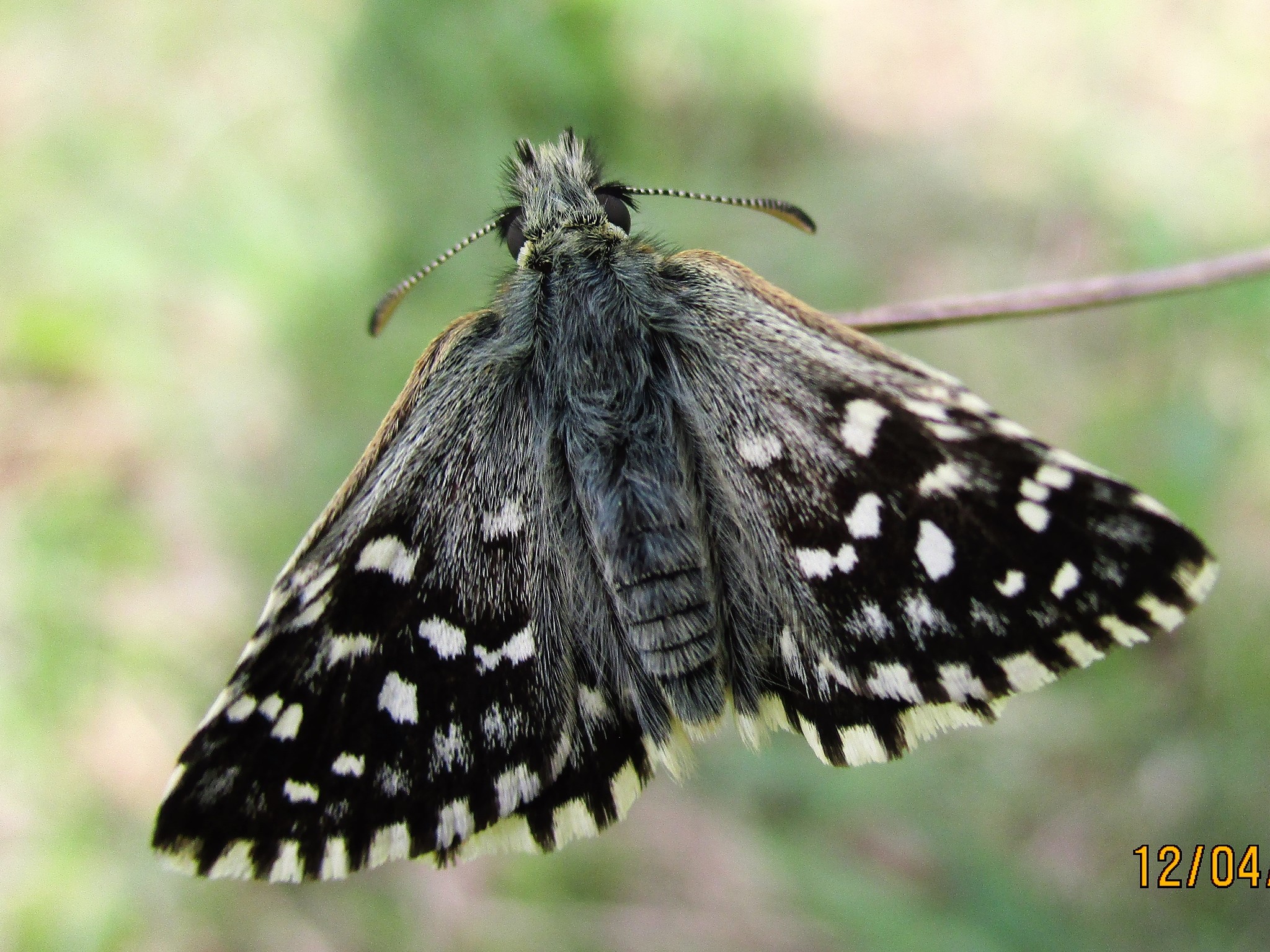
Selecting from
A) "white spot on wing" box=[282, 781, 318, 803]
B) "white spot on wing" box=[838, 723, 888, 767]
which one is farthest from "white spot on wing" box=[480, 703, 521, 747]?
"white spot on wing" box=[838, 723, 888, 767]

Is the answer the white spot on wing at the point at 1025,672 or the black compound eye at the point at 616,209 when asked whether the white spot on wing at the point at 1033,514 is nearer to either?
the white spot on wing at the point at 1025,672

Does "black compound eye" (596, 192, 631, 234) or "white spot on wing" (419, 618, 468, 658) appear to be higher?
"black compound eye" (596, 192, 631, 234)

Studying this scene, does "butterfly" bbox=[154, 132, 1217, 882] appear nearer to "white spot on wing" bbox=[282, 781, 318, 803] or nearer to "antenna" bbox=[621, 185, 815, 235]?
"white spot on wing" bbox=[282, 781, 318, 803]

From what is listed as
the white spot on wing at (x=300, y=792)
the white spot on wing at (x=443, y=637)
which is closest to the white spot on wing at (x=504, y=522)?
the white spot on wing at (x=443, y=637)

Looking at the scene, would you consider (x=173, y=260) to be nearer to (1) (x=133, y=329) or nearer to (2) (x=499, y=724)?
(1) (x=133, y=329)

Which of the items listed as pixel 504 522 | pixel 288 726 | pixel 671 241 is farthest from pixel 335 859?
pixel 671 241
